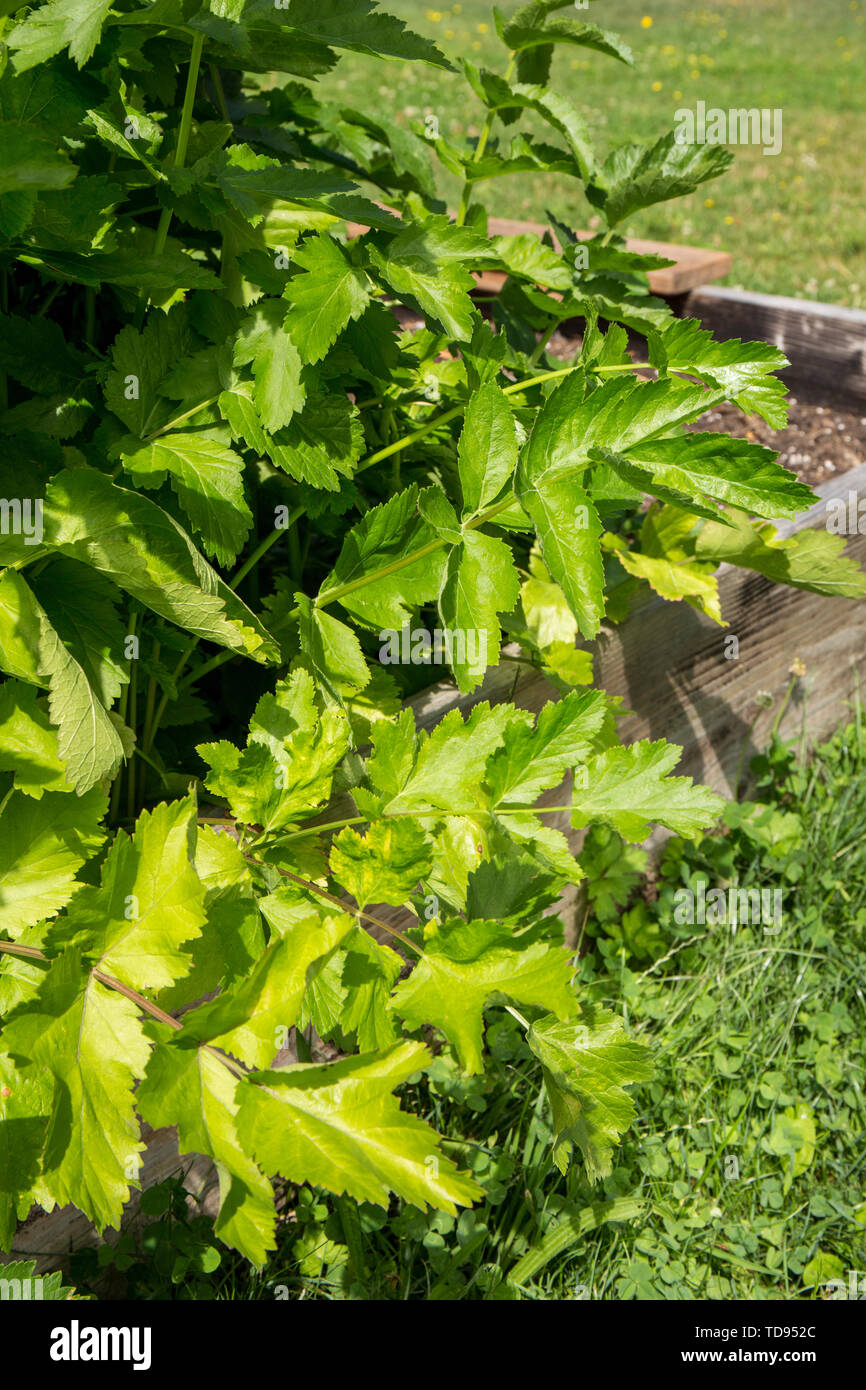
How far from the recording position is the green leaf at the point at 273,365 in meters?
1.09

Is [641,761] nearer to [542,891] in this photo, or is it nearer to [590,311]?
[542,891]

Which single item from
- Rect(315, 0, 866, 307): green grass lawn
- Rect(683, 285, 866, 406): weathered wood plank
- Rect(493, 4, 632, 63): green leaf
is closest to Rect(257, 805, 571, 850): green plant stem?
Rect(493, 4, 632, 63): green leaf

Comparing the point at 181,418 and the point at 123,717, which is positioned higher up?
the point at 181,418

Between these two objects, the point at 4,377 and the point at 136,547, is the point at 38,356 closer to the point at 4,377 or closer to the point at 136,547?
the point at 4,377

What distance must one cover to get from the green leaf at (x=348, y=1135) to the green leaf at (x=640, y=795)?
1.41ft

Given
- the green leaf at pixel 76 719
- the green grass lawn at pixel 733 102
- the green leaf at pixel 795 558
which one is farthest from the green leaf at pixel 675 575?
the green grass lawn at pixel 733 102

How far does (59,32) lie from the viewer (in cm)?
91

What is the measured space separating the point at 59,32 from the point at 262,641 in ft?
1.79

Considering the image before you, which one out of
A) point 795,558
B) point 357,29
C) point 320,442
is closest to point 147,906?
point 320,442

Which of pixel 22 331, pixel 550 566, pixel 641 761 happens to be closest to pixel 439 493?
pixel 550 566

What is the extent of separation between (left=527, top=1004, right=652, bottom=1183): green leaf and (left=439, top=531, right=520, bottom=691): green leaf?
1.14 feet

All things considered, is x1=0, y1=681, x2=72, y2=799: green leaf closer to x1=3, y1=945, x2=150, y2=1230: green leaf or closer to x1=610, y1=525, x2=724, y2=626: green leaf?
x1=3, y1=945, x2=150, y2=1230: green leaf

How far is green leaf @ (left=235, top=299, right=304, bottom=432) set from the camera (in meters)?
1.09

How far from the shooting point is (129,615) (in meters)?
1.22
